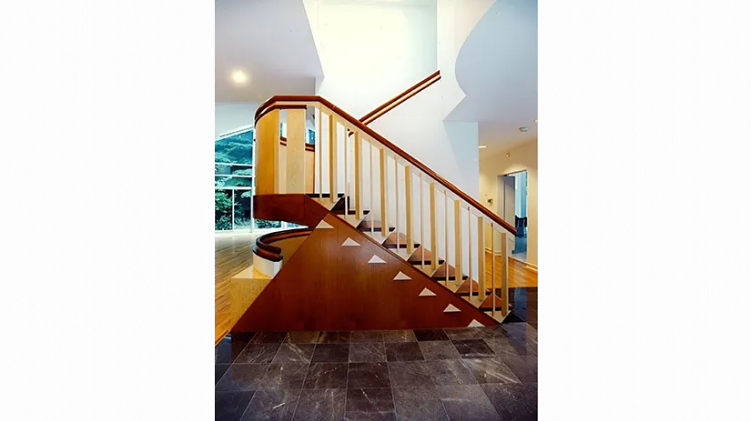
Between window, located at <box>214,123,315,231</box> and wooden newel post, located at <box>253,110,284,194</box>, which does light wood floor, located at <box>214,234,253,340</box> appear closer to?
wooden newel post, located at <box>253,110,284,194</box>

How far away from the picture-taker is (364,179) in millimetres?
3580

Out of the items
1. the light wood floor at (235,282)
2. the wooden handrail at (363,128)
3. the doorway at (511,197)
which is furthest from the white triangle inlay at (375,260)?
the doorway at (511,197)

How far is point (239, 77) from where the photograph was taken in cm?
383

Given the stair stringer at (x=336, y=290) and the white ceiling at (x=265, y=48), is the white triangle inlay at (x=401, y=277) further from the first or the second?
the white ceiling at (x=265, y=48)

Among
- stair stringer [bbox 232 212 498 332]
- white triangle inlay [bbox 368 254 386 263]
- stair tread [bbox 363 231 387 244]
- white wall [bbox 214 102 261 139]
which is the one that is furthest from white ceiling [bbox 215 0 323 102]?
white triangle inlay [bbox 368 254 386 263]

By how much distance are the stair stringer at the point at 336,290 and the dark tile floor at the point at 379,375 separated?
108 millimetres

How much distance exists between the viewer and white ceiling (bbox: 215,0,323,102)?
2664 millimetres

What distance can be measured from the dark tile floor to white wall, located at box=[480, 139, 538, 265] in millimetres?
3151

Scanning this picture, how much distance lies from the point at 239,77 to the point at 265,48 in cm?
92
